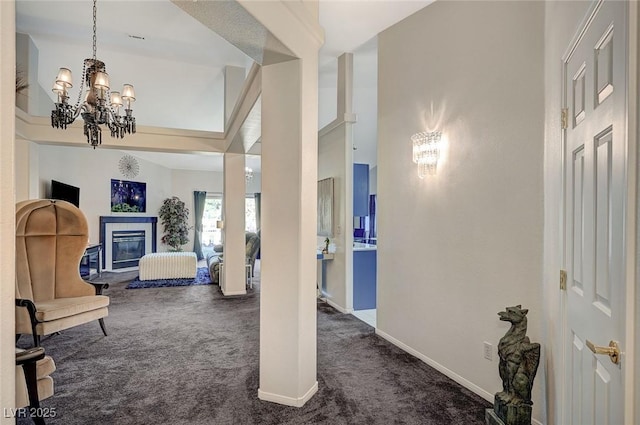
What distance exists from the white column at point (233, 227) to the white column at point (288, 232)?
10.8 ft

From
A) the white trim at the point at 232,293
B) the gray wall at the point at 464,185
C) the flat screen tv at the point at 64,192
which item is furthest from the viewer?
the flat screen tv at the point at 64,192

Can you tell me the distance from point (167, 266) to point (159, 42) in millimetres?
4101

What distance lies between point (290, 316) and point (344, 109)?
2982 millimetres

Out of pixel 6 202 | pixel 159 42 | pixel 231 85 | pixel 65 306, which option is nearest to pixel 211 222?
pixel 231 85

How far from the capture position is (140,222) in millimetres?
8516

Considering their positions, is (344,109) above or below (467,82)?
above

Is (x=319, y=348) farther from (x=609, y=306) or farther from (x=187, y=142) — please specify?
(x=187, y=142)

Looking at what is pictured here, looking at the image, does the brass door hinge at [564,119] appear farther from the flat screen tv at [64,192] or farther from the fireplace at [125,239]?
the fireplace at [125,239]

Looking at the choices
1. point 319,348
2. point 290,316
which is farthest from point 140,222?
point 290,316

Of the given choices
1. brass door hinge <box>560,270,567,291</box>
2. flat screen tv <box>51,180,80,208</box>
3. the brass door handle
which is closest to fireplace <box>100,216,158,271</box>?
flat screen tv <box>51,180,80,208</box>

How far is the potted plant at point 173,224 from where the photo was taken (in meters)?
9.01

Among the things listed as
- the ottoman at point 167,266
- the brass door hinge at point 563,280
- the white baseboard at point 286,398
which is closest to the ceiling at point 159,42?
the brass door hinge at point 563,280

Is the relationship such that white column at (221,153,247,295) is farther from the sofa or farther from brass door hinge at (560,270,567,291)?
brass door hinge at (560,270,567,291)

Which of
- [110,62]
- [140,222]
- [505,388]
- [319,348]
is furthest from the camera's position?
[140,222]
